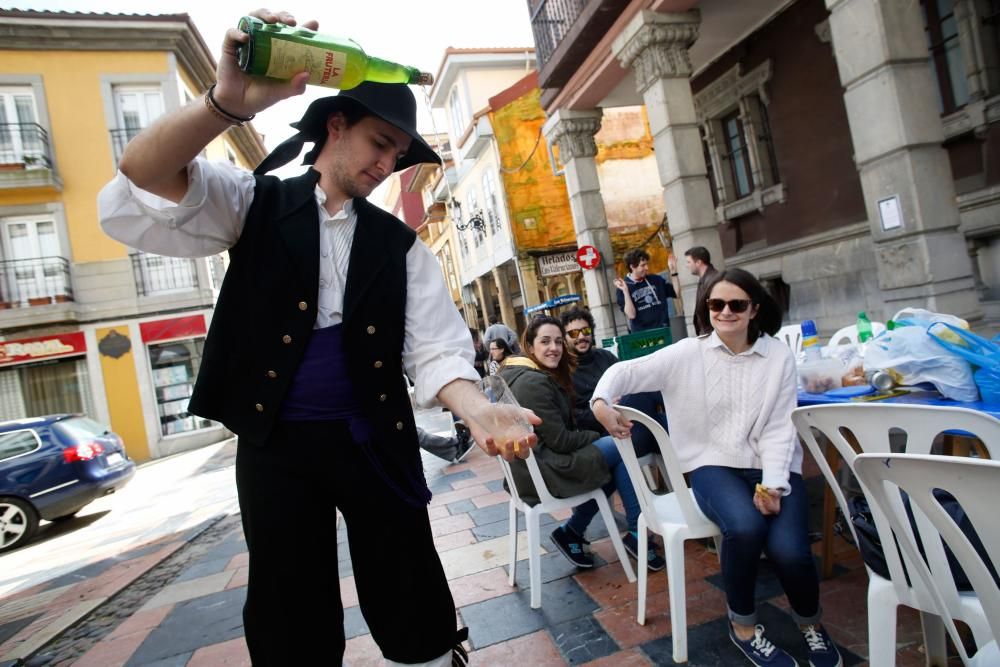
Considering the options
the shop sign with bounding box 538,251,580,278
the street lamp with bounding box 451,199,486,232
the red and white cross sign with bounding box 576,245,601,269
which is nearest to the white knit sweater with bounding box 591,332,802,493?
the red and white cross sign with bounding box 576,245,601,269

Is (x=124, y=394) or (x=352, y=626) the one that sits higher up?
(x=124, y=394)

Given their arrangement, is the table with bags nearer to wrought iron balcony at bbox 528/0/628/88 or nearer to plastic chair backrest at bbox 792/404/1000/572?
plastic chair backrest at bbox 792/404/1000/572

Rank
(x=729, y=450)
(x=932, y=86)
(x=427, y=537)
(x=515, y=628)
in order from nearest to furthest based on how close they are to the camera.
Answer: (x=427, y=537), (x=729, y=450), (x=515, y=628), (x=932, y=86)

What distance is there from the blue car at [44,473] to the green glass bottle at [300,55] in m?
8.32

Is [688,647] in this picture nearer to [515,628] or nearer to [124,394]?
[515,628]

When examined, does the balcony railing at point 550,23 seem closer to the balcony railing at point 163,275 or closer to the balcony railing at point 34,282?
the balcony railing at point 163,275

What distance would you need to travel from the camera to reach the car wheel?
7367mm

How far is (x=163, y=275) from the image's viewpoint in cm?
1605

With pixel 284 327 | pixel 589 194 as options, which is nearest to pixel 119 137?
pixel 589 194

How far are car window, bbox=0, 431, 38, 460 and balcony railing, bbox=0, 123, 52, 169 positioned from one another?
A: 411 inches

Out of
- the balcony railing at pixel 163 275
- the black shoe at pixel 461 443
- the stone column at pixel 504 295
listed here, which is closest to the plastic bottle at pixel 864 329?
the black shoe at pixel 461 443

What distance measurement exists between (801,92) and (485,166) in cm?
1264

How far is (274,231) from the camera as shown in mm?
1536

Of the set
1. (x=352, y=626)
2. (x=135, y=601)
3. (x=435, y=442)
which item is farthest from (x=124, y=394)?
(x=352, y=626)
